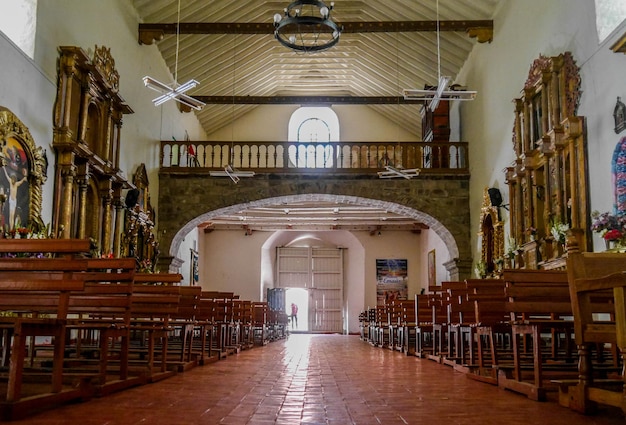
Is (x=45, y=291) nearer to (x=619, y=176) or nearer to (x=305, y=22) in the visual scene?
(x=619, y=176)

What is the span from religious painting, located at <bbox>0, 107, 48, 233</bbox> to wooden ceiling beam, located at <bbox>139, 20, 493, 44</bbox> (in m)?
6.26

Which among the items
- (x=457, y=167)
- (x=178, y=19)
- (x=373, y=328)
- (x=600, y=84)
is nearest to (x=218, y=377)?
(x=600, y=84)

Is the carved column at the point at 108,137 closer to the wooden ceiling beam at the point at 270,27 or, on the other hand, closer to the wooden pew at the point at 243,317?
the wooden ceiling beam at the point at 270,27

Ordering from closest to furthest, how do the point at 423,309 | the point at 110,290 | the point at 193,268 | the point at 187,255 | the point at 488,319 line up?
the point at 110,290 → the point at 488,319 → the point at 423,309 → the point at 187,255 → the point at 193,268

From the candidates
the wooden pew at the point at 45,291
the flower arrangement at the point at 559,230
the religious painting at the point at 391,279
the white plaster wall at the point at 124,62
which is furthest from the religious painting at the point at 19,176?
the religious painting at the point at 391,279

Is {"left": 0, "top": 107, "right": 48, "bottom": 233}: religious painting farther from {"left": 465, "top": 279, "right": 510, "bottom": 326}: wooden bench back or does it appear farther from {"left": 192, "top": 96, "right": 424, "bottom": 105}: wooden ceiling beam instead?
{"left": 192, "top": 96, "right": 424, "bottom": 105}: wooden ceiling beam

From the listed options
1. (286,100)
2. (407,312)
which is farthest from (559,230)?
(286,100)

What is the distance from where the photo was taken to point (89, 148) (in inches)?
447

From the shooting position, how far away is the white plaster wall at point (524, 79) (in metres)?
9.08

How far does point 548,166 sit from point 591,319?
7.82 metres

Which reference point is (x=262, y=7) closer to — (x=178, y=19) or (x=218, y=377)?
(x=178, y=19)

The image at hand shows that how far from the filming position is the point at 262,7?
17234 mm

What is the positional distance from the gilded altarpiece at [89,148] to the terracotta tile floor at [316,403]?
5291 millimetres

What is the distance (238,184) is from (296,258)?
33.5ft
